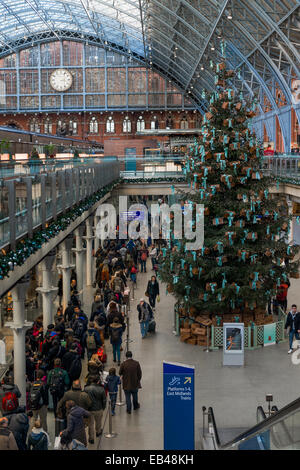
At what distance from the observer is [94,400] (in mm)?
11219

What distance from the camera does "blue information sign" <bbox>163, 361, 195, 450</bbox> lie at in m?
10.4

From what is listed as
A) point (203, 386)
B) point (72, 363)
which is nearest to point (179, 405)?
point (72, 363)

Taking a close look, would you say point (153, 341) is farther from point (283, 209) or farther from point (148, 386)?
point (283, 209)

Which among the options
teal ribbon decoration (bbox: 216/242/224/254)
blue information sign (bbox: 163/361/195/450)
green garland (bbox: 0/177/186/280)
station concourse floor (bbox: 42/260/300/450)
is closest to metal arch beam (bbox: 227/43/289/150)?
green garland (bbox: 0/177/186/280)

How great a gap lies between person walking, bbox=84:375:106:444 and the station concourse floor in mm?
337

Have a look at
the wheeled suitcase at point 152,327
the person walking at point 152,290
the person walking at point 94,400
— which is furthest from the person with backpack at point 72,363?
the person walking at point 152,290

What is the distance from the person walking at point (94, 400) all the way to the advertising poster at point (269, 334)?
7.40 metres

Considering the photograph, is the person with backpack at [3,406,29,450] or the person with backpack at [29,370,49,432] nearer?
the person with backpack at [3,406,29,450]

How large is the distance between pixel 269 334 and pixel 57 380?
7704 millimetres

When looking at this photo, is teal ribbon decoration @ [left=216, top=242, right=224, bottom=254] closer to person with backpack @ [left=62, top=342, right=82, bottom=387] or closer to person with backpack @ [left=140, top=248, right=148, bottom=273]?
person with backpack @ [left=62, top=342, right=82, bottom=387]

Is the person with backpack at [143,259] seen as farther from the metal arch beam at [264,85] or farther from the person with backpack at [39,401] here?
the person with backpack at [39,401]

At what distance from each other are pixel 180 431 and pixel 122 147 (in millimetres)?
39482

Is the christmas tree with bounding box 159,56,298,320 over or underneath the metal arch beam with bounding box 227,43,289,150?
underneath
